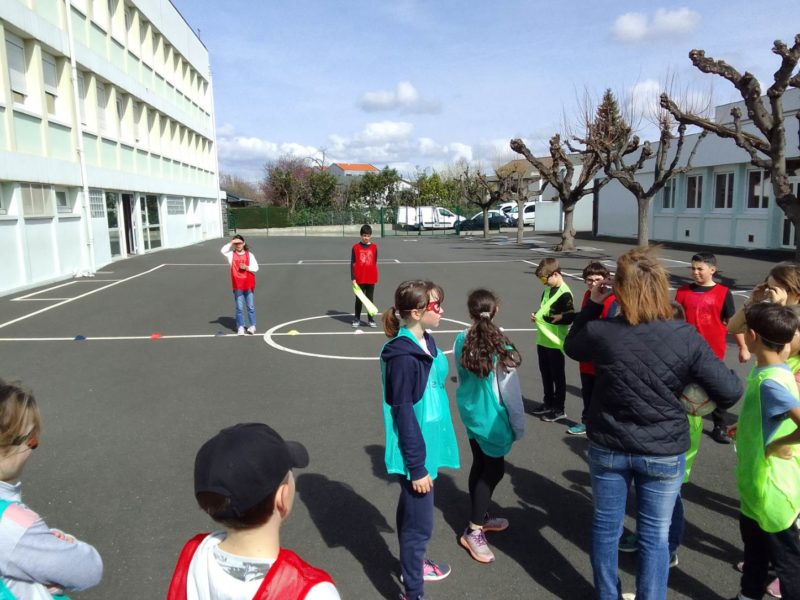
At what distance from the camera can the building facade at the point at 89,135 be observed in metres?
15.7

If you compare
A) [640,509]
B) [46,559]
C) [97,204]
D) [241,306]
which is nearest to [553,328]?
[640,509]

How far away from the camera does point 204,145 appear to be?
42.2m

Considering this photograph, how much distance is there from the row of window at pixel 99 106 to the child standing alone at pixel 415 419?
1691 centimetres

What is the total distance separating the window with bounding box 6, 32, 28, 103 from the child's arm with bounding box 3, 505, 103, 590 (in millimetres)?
17373

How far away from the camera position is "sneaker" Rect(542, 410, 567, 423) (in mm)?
6035

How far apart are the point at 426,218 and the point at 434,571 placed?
1989 inches

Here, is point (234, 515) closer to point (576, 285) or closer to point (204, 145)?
point (576, 285)

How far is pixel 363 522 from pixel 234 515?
269cm

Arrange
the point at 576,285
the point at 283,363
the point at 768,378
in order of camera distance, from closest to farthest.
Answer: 1. the point at 768,378
2. the point at 283,363
3. the point at 576,285

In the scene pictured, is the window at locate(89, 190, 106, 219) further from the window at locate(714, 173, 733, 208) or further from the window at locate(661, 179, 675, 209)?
the window at locate(661, 179, 675, 209)

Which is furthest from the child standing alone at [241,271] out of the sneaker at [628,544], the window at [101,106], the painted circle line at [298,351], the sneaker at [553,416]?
the window at [101,106]

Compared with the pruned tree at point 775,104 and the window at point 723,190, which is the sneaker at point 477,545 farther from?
the window at point 723,190

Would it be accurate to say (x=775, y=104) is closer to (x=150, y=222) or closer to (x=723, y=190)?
(x=723, y=190)

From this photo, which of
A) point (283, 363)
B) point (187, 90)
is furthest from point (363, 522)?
point (187, 90)
